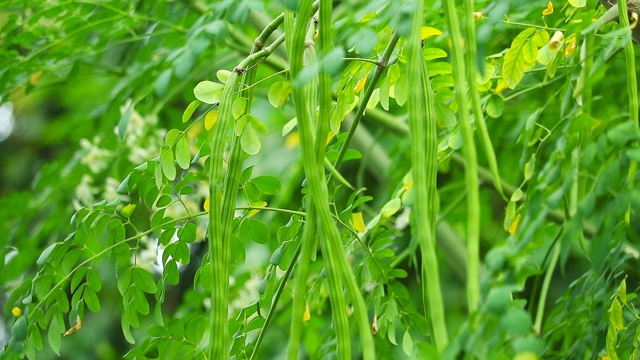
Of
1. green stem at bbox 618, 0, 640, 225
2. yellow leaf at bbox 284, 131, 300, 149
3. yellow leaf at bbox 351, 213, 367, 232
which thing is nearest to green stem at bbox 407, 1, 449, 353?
green stem at bbox 618, 0, 640, 225

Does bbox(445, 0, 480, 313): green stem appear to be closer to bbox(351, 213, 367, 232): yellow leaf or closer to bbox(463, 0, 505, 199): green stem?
bbox(463, 0, 505, 199): green stem

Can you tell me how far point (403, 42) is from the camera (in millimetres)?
845

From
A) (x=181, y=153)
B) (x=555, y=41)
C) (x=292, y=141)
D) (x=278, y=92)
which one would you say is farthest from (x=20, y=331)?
(x=292, y=141)

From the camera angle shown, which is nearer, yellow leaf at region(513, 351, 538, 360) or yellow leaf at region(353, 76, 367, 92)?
yellow leaf at region(513, 351, 538, 360)

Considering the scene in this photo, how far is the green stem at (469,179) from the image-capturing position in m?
0.53

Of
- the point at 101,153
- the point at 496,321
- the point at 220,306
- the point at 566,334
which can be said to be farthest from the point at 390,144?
the point at 496,321

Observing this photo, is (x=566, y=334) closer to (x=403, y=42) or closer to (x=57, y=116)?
(x=403, y=42)

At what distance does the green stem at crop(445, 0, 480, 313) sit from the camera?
0.53 m

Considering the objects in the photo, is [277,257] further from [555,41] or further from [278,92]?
[555,41]

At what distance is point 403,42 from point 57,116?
259 cm

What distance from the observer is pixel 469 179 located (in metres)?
0.54

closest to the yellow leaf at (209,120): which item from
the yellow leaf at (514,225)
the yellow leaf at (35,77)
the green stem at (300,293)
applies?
the green stem at (300,293)

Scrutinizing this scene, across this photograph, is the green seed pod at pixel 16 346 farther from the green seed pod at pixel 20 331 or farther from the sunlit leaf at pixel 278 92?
the sunlit leaf at pixel 278 92

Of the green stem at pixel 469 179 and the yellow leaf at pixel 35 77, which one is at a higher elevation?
the green stem at pixel 469 179
